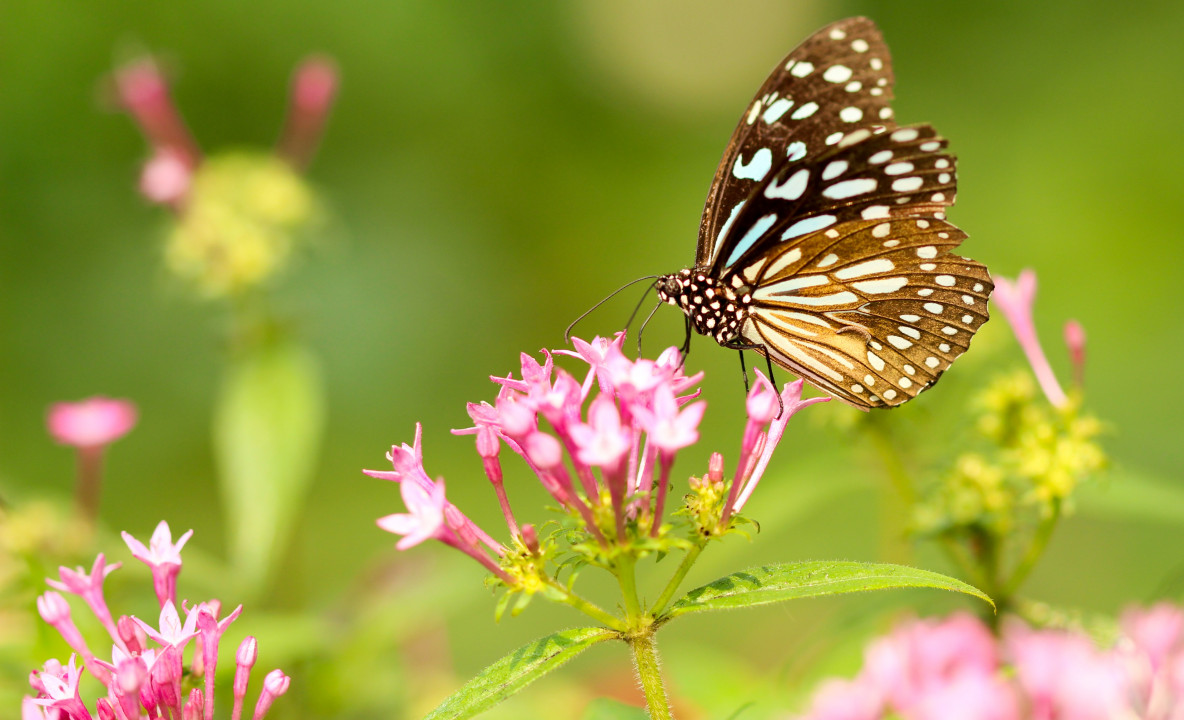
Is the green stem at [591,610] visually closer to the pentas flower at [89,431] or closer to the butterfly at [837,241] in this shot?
the butterfly at [837,241]

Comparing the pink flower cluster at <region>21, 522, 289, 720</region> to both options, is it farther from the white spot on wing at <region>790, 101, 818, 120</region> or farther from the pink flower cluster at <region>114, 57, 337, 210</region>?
the pink flower cluster at <region>114, 57, 337, 210</region>

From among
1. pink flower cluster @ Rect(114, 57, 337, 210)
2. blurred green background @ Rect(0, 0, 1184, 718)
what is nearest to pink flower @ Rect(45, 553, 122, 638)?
pink flower cluster @ Rect(114, 57, 337, 210)

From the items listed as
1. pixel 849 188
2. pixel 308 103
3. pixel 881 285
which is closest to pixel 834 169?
pixel 849 188

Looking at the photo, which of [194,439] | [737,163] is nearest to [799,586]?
[737,163]

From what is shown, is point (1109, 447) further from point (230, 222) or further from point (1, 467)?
point (1, 467)

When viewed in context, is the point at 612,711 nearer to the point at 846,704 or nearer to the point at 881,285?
the point at 846,704
